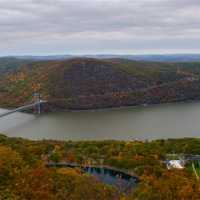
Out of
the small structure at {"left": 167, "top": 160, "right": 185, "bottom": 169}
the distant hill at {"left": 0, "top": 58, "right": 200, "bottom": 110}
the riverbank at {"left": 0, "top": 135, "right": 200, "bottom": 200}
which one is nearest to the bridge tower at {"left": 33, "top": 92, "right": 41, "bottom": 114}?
the distant hill at {"left": 0, "top": 58, "right": 200, "bottom": 110}

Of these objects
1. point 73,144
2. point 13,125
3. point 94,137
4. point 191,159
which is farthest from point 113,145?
point 13,125

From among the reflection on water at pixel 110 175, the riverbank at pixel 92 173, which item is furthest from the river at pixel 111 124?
the reflection on water at pixel 110 175

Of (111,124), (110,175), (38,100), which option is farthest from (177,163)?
(38,100)

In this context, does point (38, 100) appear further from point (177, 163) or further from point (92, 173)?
point (92, 173)

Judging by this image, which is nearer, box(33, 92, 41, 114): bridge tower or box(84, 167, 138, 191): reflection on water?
box(84, 167, 138, 191): reflection on water

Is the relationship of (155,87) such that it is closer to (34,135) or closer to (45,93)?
(45,93)

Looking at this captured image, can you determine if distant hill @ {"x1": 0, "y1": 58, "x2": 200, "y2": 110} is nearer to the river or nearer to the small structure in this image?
the river

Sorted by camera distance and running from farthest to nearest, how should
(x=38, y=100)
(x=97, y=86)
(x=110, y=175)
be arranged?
(x=97, y=86)
(x=38, y=100)
(x=110, y=175)
